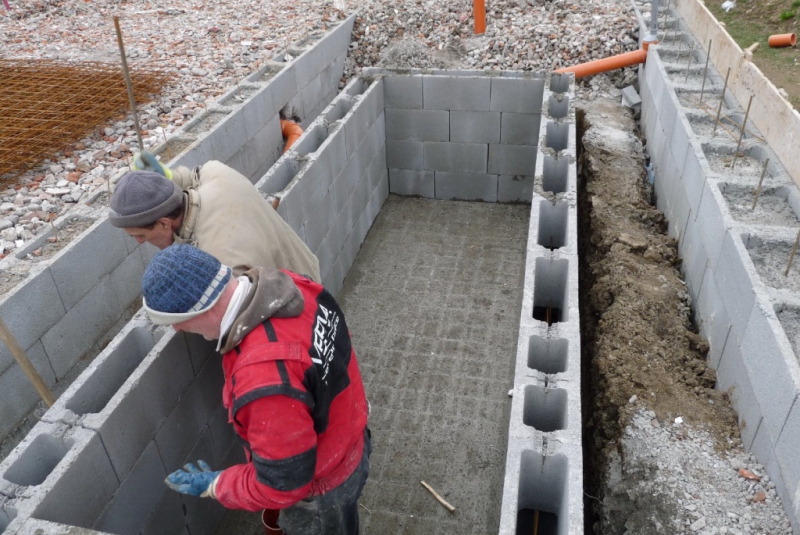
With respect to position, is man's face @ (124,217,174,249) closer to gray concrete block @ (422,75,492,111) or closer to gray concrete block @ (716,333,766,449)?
gray concrete block @ (716,333,766,449)

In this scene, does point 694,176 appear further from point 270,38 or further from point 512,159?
point 270,38

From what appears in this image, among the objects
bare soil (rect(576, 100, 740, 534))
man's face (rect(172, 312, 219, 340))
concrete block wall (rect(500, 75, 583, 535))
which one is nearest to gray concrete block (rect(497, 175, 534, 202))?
bare soil (rect(576, 100, 740, 534))

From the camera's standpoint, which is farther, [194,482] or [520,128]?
[520,128]

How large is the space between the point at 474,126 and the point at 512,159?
2.06ft

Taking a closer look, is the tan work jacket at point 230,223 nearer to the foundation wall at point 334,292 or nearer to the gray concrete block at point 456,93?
the foundation wall at point 334,292

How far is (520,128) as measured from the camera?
713cm

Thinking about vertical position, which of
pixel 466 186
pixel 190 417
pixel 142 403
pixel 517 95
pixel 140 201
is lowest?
pixel 466 186

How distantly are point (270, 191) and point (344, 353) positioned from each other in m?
2.84

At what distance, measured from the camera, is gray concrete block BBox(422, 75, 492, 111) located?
6918 millimetres

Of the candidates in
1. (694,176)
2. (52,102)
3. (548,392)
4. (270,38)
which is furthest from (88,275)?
(270,38)

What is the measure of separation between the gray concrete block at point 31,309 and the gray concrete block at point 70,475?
1448 millimetres

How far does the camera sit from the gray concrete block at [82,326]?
427 centimetres

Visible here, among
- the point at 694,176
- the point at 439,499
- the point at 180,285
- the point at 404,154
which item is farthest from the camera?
the point at 404,154

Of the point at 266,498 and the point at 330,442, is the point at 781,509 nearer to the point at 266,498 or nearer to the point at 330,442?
the point at 330,442
